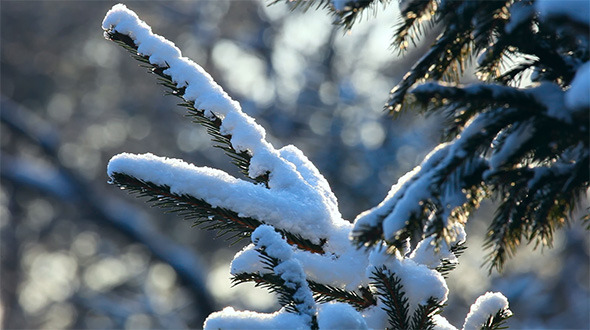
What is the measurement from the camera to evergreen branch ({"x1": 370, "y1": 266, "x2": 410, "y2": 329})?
1303 millimetres

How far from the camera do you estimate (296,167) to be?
1.66m

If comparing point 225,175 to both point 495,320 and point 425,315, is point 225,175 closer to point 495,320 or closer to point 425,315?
point 425,315

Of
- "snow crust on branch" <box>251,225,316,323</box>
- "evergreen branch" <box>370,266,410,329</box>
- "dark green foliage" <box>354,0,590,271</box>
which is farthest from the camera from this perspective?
"evergreen branch" <box>370,266,410,329</box>

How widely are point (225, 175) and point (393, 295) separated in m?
0.49

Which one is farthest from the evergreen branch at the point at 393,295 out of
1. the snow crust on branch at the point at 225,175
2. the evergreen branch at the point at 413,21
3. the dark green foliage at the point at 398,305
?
the evergreen branch at the point at 413,21

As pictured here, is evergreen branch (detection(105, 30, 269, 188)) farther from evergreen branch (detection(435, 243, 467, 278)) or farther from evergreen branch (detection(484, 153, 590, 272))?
evergreen branch (detection(484, 153, 590, 272))

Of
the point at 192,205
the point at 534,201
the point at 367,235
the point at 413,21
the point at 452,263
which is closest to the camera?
the point at 367,235

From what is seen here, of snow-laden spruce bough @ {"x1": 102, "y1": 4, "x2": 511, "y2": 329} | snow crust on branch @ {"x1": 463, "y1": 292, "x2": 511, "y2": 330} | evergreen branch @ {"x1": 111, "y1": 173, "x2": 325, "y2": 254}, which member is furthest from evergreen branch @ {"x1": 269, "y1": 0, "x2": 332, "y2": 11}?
snow crust on branch @ {"x1": 463, "y1": 292, "x2": 511, "y2": 330}

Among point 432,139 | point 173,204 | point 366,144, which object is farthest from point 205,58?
point 173,204

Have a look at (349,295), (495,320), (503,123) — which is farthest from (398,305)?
(503,123)

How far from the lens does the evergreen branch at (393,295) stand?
1303mm

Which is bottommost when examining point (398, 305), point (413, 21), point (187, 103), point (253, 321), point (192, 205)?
point (253, 321)

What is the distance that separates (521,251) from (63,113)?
11.5 m

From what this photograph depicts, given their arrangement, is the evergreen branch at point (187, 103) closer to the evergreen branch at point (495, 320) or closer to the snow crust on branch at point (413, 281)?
the snow crust on branch at point (413, 281)
